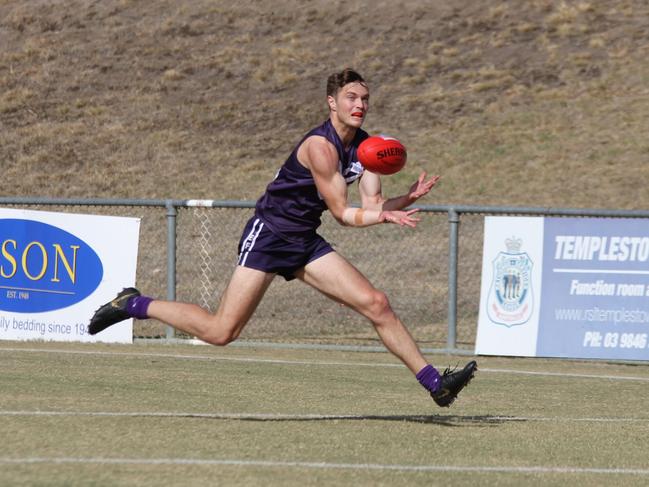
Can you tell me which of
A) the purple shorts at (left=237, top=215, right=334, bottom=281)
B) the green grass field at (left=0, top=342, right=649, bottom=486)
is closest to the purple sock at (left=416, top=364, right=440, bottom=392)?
the green grass field at (left=0, top=342, right=649, bottom=486)

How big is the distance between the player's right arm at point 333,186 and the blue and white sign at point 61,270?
7079mm

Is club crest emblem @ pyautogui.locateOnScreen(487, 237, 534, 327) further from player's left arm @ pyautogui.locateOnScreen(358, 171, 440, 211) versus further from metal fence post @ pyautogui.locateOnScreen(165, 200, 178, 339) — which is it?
player's left arm @ pyautogui.locateOnScreen(358, 171, 440, 211)

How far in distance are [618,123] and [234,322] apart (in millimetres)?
28063

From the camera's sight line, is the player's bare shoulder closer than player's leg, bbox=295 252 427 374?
Yes

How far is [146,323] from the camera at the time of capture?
1870cm

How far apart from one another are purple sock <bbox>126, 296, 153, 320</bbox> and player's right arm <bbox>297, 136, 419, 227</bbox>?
1486 millimetres

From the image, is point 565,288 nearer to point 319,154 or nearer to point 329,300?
point 319,154

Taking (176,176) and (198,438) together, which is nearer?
(198,438)

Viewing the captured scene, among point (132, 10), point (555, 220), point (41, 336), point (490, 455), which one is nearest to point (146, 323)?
point (41, 336)

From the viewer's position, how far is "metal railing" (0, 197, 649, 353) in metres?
15.7

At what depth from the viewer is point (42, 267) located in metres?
15.1

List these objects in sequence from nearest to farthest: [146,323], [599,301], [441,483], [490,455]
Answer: [441,483] → [490,455] → [599,301] → [146,323]

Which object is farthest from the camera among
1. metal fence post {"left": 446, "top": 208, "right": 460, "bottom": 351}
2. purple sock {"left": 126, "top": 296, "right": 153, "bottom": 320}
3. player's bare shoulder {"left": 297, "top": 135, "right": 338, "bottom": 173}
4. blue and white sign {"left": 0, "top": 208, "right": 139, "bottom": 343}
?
metal fence post {"left": 446, "top": 208, "right": 460, "bottom": 351}

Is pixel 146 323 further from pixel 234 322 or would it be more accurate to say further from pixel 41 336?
pixel 234 322
